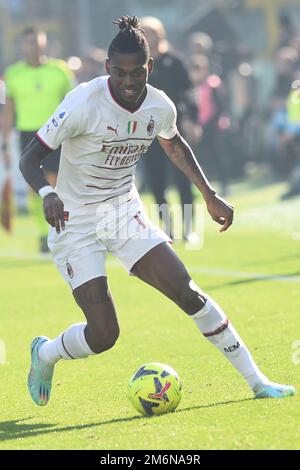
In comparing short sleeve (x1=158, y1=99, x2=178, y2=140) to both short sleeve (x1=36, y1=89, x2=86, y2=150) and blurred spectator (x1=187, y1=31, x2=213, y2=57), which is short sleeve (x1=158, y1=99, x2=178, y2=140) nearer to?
short sleeve (x1=36, y1=89, x2=86, y2=150)

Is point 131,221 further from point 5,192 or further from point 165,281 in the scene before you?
point 5,192

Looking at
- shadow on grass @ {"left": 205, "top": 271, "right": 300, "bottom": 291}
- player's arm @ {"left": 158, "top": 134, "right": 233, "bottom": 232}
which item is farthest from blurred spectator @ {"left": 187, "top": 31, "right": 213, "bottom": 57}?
player's arm @ {"left": 158, "top": 134, "right": 233, "bottom": 232}

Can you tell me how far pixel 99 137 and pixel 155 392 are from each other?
4.78 ft

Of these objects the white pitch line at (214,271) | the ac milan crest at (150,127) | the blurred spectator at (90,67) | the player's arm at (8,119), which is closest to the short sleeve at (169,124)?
the ac milan crest at (150,127)

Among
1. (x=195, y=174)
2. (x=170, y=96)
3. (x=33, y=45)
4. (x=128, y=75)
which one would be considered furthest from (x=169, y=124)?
(x=33, y=45)

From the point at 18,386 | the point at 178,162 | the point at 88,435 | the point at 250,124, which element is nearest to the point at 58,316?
the point at 18,386

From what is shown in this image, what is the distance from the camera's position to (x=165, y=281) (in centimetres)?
687

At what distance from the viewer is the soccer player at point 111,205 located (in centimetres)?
678

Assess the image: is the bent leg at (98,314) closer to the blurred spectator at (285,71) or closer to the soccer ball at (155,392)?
the soccer ball at (155,392)

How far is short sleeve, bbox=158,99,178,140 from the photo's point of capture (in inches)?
281

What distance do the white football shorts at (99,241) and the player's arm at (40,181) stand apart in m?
0.49

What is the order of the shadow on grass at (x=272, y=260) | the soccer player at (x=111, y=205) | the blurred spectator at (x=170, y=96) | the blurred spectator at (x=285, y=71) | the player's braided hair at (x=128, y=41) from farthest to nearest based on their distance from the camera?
the blurred spectator at (x=285, y=71), the blurred spectator at (x=170, y=96), the shadow on grass at (x=272, y=260), the soccer player at (x=111, y=205), the player's braided hair at (x=128, y=41)

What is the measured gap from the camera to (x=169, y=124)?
7219mm
